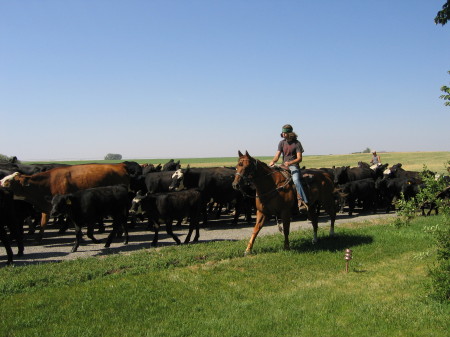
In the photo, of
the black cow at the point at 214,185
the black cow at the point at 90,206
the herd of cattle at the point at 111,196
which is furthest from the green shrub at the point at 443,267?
the black cow at the point at 214,185

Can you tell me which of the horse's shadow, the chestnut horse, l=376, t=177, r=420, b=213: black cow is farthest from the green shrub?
l=376, t=177, r=420, b=213: black cow

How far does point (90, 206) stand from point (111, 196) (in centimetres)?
70

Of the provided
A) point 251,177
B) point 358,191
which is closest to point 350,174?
point 358,191

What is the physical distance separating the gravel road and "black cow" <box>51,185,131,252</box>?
1.23ft

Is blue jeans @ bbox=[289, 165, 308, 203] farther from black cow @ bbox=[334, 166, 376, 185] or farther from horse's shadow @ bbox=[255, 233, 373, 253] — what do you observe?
black cow @ bbox=[334, 166, 376, 185]

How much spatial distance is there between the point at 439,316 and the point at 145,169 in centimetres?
1689

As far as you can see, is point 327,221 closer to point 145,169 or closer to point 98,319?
point 145,169

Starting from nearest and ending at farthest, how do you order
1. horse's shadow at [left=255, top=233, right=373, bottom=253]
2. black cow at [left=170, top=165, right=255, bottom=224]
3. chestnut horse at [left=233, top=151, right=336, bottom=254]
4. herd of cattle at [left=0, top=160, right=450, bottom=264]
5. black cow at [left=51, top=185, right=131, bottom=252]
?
chestnut horse at [left=233, top=151, right=336, bottom=254] < horse's shadow at [left=255, top=233, right=373, bottom=253] < black cow at [left=51, top=185, right=131, bottom=252] < herd of cattle at [left=0, top=160, right=450, bottom=264] < black cow at [left=170, top=165, right=255, bottom=224]

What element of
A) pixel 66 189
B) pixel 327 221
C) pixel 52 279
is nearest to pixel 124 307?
pixel 52 279

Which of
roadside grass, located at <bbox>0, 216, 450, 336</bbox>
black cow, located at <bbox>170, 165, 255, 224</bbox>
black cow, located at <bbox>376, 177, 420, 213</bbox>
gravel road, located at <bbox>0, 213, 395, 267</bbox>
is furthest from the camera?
black cow, located at <bbox>376, 177, 420, 213</bbox>

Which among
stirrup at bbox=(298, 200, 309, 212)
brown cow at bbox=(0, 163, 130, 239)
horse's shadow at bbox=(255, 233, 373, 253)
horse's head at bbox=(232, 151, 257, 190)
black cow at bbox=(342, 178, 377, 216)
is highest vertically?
horse's head at bbox=(232, 151, 257, 190)

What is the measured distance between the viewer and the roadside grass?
5.47m

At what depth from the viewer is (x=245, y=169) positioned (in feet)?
31.2

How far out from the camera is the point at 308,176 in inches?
434
